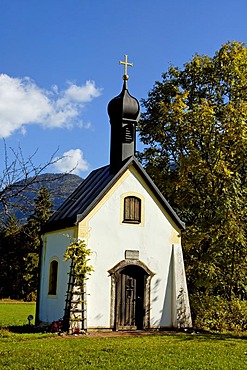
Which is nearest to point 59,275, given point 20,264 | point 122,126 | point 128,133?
point 128,133

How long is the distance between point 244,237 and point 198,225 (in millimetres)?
2087

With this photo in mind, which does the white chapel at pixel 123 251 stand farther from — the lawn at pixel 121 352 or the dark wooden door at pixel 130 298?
the lawn at pixel 121 352

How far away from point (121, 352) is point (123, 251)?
5934 mm

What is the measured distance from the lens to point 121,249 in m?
19.0

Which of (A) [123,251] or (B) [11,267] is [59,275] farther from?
(B) [11,267]

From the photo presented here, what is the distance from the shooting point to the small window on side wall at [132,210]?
763 inches

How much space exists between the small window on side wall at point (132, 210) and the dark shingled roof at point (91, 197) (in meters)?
0.84

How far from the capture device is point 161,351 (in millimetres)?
13781

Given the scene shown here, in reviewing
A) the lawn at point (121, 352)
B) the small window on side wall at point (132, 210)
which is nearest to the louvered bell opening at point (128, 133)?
the small window on side wall at point (132, 210)

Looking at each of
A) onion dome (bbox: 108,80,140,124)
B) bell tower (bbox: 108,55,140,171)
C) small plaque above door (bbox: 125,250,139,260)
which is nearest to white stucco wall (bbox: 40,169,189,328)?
small plaque above door (bbox: 125,250,139,260)

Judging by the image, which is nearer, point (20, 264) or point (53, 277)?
point (53, 277)

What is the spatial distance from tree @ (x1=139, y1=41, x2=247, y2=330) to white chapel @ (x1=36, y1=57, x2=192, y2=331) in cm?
296

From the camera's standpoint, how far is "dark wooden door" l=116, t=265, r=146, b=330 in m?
18.7

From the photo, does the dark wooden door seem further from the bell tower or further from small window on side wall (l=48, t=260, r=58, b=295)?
the bell tower
